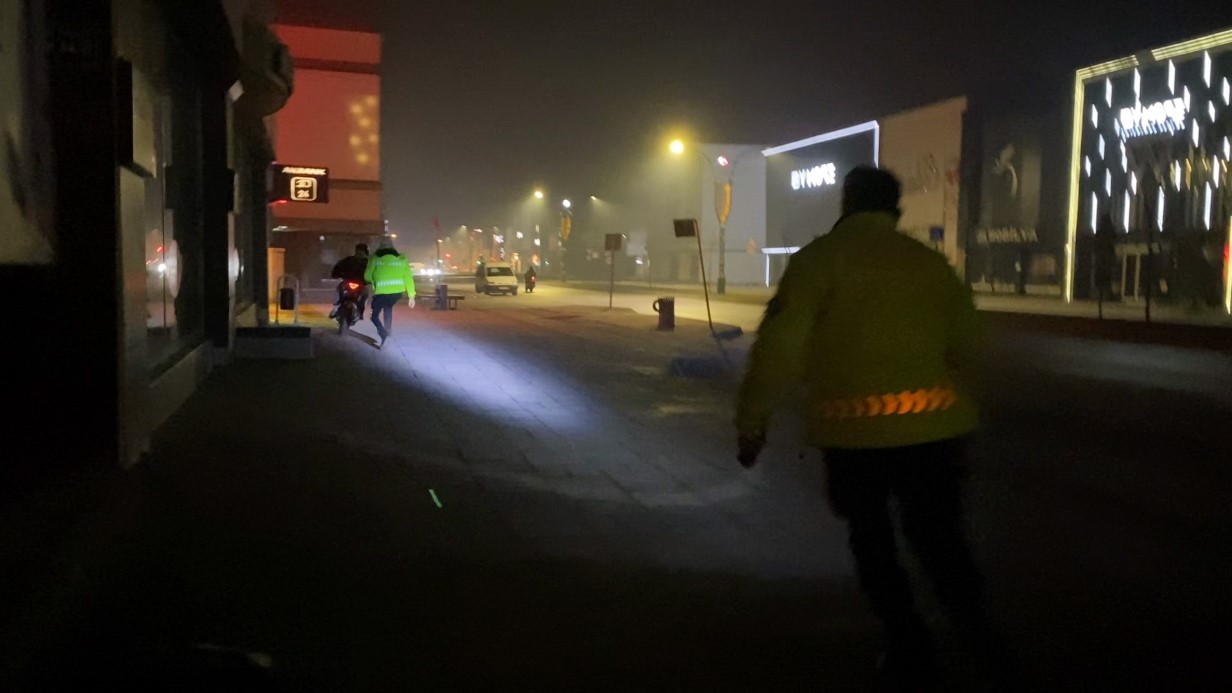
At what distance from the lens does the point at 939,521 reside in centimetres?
379

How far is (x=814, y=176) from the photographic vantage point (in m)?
68.3

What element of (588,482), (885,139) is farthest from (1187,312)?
(588,482)

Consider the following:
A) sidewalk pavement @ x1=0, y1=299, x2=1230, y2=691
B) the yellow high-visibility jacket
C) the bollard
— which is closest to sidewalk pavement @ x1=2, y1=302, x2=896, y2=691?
sidewalk pavement @ x1=0, y1=299, x2=1230, y2=691

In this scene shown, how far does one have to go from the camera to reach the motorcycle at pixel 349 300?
20047 millimetres

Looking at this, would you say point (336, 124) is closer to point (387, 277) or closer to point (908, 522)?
point (387, 277)

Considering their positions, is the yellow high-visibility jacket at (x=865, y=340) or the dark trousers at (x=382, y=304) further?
the dark trousers at (x=382, y=304)

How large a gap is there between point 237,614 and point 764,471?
4.66 meters

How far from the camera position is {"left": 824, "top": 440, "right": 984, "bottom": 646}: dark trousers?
3.72 m

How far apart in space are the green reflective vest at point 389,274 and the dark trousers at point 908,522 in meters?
14.5

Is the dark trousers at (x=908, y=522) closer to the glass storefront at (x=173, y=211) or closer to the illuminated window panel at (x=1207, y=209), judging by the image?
the glass storefront at (x=173, y=211)

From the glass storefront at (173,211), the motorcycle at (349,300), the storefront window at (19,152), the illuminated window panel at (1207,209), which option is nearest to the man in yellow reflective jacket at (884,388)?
the storefront window at (19,152)

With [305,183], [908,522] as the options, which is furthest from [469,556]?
[305,183]

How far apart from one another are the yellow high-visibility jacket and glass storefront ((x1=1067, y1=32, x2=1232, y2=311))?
105 ft

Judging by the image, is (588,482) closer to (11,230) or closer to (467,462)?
(467,462)
